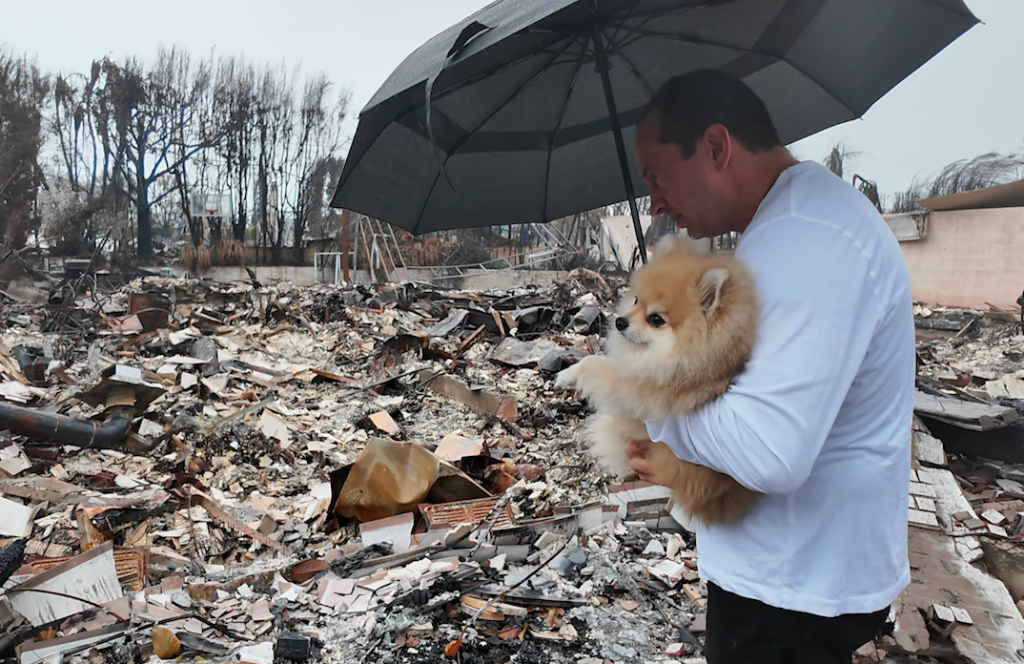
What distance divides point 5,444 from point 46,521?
1838mm

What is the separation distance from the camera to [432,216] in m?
2.43

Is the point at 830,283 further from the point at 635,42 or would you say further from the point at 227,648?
the point at 227,648

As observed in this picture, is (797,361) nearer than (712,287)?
Yes

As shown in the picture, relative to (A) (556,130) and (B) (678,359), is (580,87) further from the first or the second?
(B) (678,359)

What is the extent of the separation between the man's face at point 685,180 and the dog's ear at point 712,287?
6.8 inches

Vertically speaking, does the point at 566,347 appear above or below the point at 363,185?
below

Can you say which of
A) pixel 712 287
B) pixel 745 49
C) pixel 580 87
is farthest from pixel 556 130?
pixel 712 287

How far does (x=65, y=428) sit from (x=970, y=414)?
26.2 feet

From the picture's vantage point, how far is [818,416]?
962mm

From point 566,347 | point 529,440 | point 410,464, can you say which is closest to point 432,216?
point 410,464

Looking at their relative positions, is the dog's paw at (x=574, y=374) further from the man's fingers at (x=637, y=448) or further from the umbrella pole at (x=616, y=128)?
the umbrella pole at (x=616, y=128)

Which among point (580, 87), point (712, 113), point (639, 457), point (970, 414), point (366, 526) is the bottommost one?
point (366, 526)

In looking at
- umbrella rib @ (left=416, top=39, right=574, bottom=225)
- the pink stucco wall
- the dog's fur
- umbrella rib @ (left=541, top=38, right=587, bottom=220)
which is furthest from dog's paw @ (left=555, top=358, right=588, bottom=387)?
the pink stucco wall

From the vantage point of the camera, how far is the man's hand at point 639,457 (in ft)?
4.34
